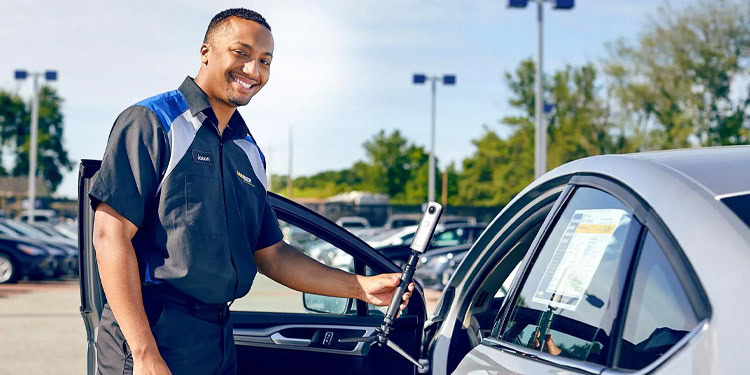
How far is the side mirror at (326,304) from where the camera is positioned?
153 inches

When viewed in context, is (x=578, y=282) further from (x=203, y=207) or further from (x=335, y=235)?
(x=335, y=235)

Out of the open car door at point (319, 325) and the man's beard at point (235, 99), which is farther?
the open car door at point (319, 325)

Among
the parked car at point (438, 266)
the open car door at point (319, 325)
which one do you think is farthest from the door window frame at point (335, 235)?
the parked car at point (438, 266)

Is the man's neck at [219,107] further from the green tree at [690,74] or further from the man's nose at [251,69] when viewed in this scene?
the green tree at [690,74]

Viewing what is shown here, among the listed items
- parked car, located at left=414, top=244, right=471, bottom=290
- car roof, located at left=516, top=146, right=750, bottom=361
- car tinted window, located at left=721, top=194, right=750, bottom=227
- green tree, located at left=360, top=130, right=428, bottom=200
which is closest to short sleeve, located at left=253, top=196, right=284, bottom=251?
car roof, located at left=516, top=146, right=750, bottom=361

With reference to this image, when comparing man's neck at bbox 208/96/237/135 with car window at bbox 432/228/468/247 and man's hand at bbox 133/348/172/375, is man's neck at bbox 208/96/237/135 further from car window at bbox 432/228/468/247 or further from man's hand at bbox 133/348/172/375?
car window at bbox 432/228/468/247

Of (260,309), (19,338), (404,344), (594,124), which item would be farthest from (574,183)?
(594,124)

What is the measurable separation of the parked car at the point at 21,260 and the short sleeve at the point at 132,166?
18.3 m

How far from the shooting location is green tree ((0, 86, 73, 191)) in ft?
311

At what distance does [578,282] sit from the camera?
7.50 ft

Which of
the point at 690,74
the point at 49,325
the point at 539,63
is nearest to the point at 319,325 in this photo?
the point at 49,325

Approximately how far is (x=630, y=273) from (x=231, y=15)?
1.41 metres

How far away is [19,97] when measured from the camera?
316ft

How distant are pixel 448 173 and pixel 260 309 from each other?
109 metres
